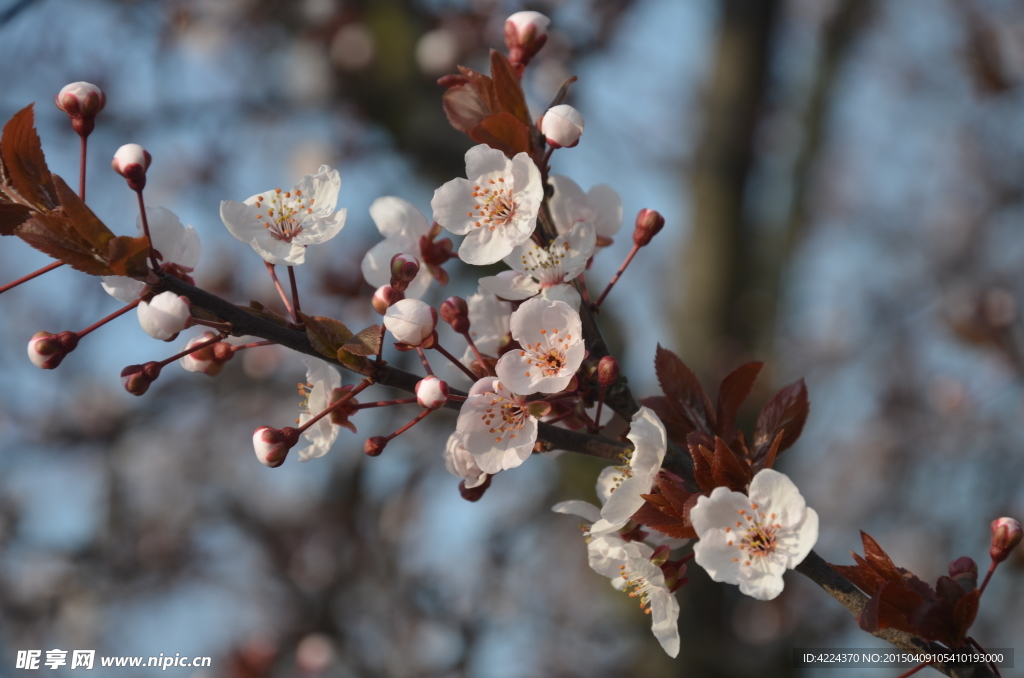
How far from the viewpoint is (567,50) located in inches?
179

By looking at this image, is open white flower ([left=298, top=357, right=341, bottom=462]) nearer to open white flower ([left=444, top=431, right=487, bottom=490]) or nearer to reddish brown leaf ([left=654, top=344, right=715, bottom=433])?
open white flower ([left=444, top=431, right=487, bottom=490])

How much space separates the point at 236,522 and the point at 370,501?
0.82 metres

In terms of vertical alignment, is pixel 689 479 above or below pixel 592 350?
below

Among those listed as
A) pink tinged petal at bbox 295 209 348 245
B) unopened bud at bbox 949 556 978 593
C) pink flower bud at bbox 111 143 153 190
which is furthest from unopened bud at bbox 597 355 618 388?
pink flower bud at bbox 111 143 153 190

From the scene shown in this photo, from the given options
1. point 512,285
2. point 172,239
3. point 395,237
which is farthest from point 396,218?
point 172,239

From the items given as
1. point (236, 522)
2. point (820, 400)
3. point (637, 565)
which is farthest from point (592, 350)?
point (820, 400)

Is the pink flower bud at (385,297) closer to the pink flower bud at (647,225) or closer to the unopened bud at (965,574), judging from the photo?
the pink flower bud at (647,225)

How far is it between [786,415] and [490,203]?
582 millimetres

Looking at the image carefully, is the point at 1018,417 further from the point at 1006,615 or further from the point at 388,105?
the point at 388,105

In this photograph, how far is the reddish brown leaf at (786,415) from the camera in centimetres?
120

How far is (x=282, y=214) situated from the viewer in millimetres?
1238

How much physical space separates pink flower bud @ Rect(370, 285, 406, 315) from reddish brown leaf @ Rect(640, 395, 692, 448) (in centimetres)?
43

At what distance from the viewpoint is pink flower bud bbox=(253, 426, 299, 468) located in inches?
44.3

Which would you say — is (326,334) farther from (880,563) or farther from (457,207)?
(880,563)
